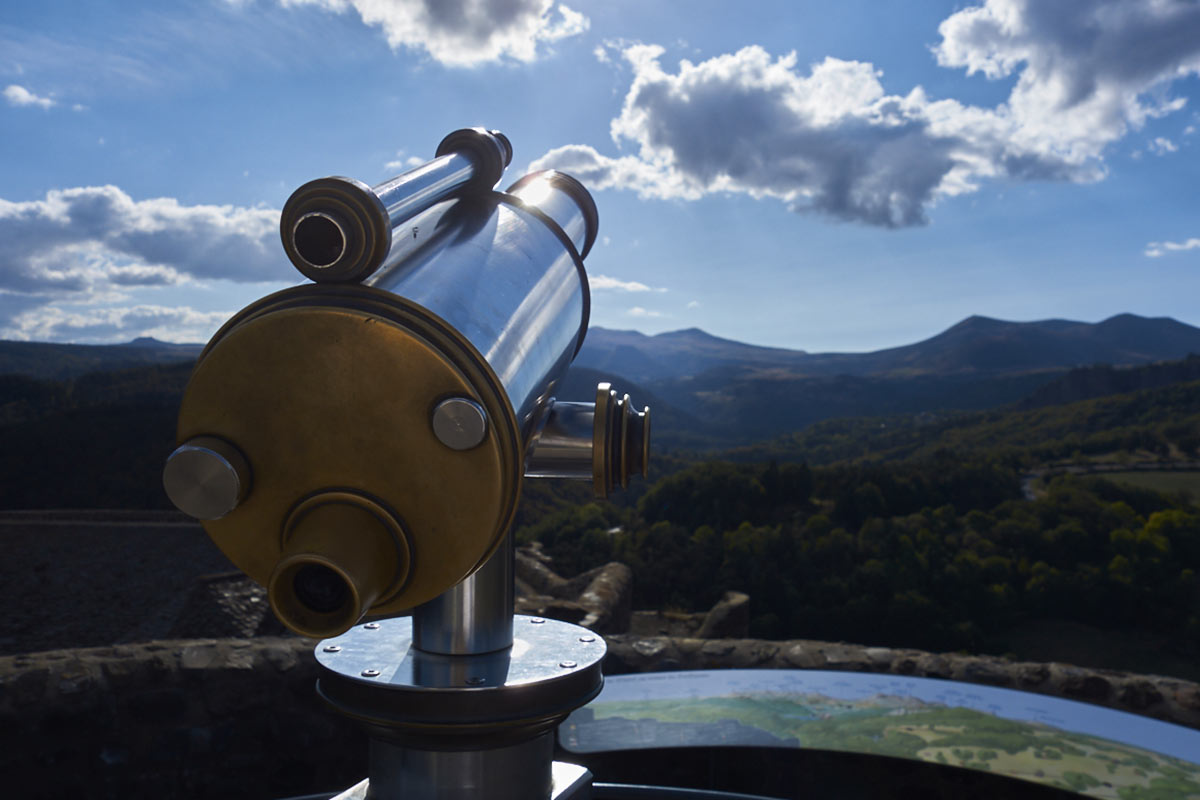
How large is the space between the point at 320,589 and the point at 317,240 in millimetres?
461

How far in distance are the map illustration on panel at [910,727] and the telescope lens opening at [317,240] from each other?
2488mm

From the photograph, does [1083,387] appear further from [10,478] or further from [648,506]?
[10,478]

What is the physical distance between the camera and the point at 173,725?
3438 mm

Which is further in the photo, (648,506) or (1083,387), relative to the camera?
(1083,387)

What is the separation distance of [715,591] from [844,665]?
46.3 ft

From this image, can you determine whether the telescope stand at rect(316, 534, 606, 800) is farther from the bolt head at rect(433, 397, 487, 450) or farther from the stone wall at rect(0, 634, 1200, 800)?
the stone wall at rect(0, 634, 1200, 800)

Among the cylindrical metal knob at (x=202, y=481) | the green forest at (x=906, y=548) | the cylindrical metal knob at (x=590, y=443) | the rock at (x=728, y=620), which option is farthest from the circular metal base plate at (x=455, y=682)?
the green forest at (x=906, y=548)

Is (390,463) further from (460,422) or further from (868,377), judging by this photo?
(868,377)

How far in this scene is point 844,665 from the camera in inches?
181

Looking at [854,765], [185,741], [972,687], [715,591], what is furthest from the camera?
[715,591]

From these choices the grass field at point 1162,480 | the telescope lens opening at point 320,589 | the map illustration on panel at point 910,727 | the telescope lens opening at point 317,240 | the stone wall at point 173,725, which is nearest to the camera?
the telescope lens opening at point 320,589

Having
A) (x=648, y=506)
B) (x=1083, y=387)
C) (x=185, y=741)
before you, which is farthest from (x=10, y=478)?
(x=1083, y=387)

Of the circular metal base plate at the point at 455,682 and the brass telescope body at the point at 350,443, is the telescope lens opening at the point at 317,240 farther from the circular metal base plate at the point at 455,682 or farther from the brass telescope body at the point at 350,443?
the circular metal base plate at the point at 455,682

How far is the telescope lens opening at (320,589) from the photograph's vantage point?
1.02m
